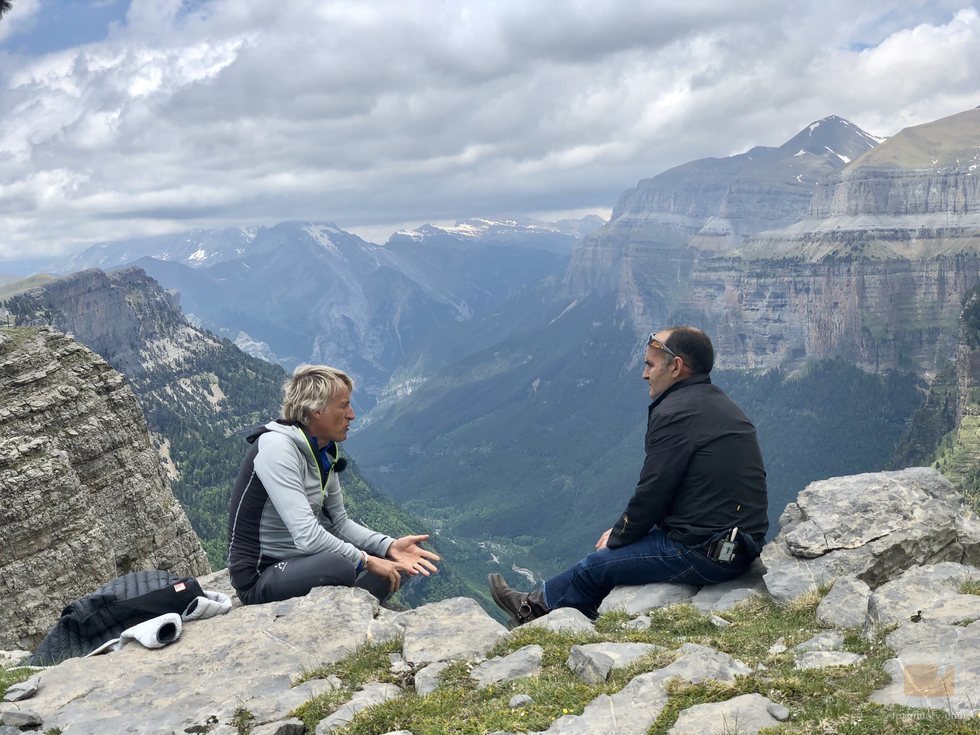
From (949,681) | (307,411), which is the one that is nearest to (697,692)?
(949,681)

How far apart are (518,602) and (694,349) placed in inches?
221

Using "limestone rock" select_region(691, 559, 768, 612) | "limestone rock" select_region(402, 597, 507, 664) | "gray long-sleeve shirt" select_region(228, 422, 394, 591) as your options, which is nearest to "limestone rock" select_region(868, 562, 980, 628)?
"limestone rock" select_region(691, 559, 768, 612)

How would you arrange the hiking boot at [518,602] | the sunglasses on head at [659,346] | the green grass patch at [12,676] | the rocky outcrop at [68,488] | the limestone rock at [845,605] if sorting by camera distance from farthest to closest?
1. the rocky outcrop at [68,488]
2. the hiking boot at [518,602]
3. the sunglasses on head at [659,346]
4. the green grass patch at [12,676]
5. the limestone rock at [845,605]

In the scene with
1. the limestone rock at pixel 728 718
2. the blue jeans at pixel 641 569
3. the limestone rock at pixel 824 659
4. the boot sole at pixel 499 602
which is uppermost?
the limestone rock at pixel 728 718

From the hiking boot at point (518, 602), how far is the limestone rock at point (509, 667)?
3.41 m

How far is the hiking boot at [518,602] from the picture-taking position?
1407cm

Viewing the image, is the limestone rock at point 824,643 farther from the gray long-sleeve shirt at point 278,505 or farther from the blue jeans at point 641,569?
the gray long-sleeve shirt at point 278,505

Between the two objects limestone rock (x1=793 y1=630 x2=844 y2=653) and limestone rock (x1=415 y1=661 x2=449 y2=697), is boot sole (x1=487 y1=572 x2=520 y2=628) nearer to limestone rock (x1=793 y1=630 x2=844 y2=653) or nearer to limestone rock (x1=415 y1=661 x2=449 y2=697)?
limestone rock (x1=415 y1=661 x2=449 y2=697)

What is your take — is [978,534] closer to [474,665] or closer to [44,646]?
[474,665]

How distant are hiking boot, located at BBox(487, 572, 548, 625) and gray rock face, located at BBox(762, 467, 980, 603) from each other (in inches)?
157

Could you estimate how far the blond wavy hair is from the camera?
43.2ft

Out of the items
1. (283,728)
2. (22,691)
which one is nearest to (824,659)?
(283,728)

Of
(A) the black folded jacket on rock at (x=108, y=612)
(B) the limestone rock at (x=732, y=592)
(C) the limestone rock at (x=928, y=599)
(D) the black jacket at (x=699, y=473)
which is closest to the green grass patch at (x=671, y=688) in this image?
(C) the limestone rock at (x=928, y=599)

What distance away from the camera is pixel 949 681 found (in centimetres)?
796
